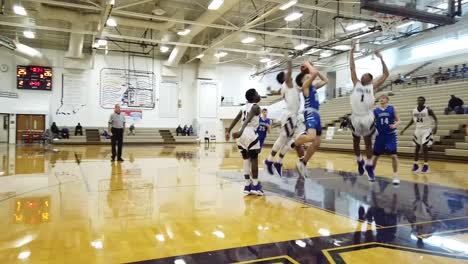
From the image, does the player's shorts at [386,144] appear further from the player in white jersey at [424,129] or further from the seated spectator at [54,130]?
the seated spectator at [54,130]

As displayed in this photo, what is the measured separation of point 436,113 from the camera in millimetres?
15781

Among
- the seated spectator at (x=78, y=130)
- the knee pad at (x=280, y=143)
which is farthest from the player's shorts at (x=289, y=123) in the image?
the seated spectator at (x=78, y=130)

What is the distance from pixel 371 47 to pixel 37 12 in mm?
19221

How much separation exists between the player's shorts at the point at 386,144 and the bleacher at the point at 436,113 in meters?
7.01

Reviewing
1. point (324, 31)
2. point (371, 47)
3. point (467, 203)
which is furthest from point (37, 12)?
point (371, 47)

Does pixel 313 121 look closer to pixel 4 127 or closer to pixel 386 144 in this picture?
pixel 386 144

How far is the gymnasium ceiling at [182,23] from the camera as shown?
52.9ft

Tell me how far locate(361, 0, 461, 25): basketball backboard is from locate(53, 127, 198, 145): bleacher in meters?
20.6

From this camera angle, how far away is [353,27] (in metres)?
17.9

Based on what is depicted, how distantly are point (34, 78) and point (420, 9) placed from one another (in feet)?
79.5

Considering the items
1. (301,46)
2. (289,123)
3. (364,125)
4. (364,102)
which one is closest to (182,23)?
(301,46)

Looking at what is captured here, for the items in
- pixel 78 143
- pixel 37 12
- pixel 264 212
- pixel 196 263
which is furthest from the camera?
pixel 78 143

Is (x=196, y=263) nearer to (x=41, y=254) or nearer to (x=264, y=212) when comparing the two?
(x=41, y=254)

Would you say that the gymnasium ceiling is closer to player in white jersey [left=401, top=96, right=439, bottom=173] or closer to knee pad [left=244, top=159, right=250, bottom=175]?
player in white jersey [left=401, top=96, right=439, bottom=173]
